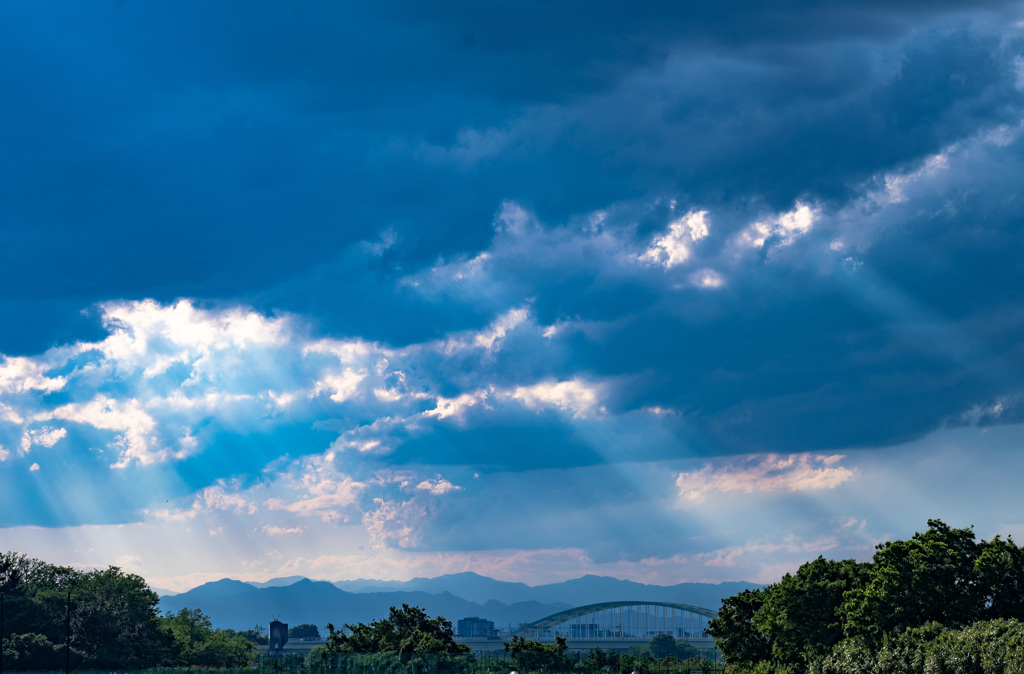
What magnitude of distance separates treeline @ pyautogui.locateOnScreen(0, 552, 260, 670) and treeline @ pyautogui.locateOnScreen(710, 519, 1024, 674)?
185 feet

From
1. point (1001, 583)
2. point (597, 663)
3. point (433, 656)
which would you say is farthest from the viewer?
point (597, 663)

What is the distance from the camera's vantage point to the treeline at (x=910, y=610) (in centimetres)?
3523

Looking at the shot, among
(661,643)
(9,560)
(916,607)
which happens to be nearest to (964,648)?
(916,607)

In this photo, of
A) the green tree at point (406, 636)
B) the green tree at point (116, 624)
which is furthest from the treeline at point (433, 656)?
the green tree at point (116, 624)

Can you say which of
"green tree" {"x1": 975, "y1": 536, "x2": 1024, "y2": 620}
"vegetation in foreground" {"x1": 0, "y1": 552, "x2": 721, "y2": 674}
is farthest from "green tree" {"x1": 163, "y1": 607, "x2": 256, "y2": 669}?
"green tree" {"x1": 975, "y1": 536, "x2": 1024, "y2": 620}

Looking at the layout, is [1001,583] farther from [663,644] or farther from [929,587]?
[663,644]

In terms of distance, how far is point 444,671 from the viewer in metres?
69.2

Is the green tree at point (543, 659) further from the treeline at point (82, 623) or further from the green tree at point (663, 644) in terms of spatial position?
the green tree at point (663, 644)

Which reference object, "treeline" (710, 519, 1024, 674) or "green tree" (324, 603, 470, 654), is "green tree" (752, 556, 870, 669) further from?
"green tree" (324, 603, 470, 654)

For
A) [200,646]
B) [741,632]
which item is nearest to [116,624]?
[200,646]

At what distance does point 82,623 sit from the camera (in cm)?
8331

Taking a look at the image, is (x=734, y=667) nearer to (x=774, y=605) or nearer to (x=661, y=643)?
(x=774, y=605)

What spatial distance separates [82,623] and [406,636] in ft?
95.4

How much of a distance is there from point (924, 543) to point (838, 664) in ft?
21.8
